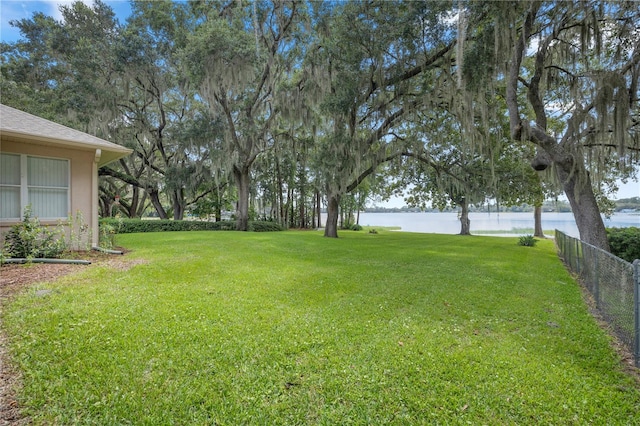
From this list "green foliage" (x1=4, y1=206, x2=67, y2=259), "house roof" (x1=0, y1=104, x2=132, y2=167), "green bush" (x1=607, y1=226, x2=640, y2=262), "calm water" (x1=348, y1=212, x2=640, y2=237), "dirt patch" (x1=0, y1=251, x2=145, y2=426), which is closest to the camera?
"dirt patch" (x1=0, y1=251, x2=145, y2=426)

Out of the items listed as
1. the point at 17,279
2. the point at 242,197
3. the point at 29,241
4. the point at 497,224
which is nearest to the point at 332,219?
the point at 242,197

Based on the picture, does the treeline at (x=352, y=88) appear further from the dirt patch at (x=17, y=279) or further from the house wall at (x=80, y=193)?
the dirt patch at (x=17, y=279)

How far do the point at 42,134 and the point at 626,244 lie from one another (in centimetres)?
1365

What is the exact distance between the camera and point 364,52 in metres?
8.98

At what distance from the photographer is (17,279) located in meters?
4.12

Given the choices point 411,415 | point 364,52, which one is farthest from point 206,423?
point 364,52

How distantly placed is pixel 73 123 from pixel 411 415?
1588 centimetres

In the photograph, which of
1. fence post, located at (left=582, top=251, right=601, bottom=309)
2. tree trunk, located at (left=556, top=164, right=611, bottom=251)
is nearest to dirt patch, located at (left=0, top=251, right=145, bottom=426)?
fence post, located at (left=582, top=251, right=601, bottom=309)

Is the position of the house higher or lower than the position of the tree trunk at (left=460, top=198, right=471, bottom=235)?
higher

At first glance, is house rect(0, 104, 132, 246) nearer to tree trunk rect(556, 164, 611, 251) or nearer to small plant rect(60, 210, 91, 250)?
small plant rect(60, 210, 91, 250)

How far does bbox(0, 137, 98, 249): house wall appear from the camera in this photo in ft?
20.4

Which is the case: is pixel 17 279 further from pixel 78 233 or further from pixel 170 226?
pixel 170 226

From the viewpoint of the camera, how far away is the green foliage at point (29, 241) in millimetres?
5270

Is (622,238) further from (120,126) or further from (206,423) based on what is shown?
(120,126)
